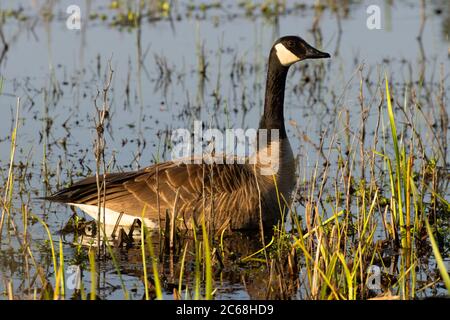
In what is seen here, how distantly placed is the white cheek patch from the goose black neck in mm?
47

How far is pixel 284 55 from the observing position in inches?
374

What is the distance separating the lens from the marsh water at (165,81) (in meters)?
8.82

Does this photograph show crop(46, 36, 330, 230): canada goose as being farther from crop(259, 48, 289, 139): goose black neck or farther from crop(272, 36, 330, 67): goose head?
crop(272, 36, 330, 67): goose head

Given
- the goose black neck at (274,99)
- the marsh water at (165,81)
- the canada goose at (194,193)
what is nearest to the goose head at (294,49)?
the goose black neck at (274,99)

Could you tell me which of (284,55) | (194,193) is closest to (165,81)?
(284,55)

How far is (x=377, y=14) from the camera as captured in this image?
16.2m

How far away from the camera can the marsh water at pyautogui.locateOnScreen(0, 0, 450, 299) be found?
882 cm

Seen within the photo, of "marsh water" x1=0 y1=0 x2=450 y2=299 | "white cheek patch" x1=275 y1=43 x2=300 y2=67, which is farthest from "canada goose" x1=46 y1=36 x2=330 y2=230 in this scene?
"white cheek patch" x1=275 y1=43 x2=300 y2=67

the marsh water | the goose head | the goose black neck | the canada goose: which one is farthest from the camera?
the goose head

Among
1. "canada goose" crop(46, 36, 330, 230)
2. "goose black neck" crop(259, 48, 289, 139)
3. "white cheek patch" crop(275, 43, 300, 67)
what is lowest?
"canada goose" crop(46, 36, 330, 230)

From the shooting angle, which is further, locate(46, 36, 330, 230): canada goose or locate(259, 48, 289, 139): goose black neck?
locate(259, 48, 289, 139): goose black neck

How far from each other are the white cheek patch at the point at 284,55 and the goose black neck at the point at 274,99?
5 cm
